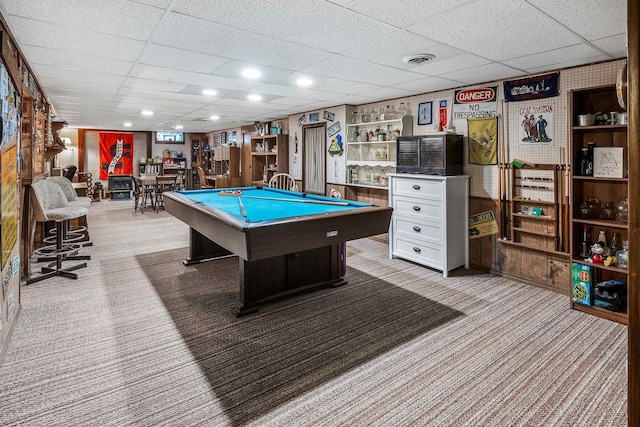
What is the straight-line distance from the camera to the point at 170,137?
12992 millimetres

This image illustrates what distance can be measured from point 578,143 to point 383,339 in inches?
103

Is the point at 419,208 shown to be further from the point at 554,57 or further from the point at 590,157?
the point at 554,57

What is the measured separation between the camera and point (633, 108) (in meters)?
1.06

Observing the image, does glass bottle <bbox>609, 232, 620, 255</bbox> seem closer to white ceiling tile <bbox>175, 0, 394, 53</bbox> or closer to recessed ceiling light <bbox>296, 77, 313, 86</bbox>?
white ceiling tile <bbox>175, 0, 394, 53</bbox>

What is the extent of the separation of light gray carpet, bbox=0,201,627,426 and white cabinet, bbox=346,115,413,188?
7.25 ft

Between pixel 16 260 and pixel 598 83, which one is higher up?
pixel 598 83

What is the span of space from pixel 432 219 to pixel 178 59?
3.22 meters

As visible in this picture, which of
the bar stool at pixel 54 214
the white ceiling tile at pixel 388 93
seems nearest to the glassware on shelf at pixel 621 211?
the white ceiling tile at pixel 388 93

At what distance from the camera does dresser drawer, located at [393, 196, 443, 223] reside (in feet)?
14.1

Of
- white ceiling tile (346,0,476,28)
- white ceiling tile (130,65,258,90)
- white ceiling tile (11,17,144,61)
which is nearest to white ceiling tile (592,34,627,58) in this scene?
white ceiling tile (346,0,476,28)

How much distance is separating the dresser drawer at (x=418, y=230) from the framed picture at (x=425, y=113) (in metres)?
1.38

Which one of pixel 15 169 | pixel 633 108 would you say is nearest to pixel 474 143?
pixel 633 108

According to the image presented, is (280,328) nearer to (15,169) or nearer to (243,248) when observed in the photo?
(243,248)

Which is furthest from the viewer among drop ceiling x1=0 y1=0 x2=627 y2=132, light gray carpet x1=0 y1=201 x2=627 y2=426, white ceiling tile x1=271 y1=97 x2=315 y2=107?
white ceiling tile x1=271 y1=97 x2=315 y2=107
